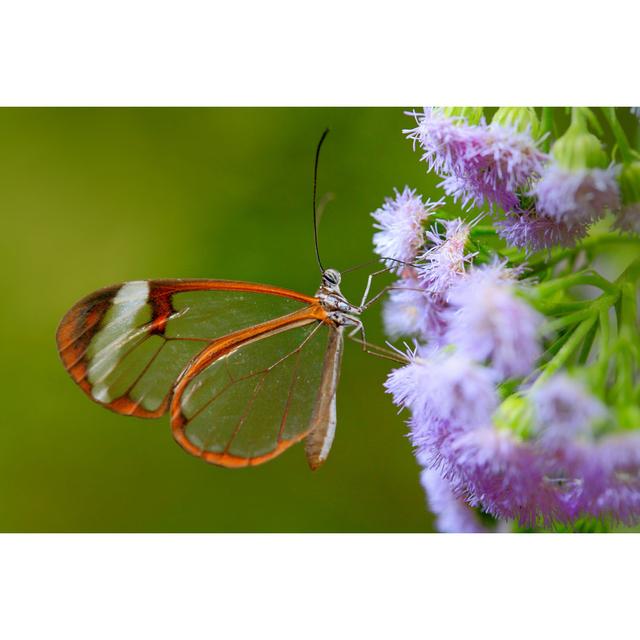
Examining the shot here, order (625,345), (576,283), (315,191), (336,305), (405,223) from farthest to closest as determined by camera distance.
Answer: (315,191) → (336,305) → (405,223) → (576,283) → (625,345)

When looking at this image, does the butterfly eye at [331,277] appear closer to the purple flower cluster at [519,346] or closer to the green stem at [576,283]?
the purple flower cluster at [519,346]

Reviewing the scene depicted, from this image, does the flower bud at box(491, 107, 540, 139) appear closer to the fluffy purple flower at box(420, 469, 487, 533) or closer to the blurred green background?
the blurred green background

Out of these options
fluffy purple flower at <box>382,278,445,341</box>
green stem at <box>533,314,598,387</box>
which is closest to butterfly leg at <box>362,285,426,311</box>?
fluffy purple flower at <box>382,278,445,341</box>

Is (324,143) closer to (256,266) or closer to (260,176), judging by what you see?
(260,176)

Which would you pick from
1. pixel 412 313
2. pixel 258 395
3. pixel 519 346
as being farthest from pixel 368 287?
pixel 519 346

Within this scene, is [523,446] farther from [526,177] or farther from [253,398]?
Answer: [253,398]

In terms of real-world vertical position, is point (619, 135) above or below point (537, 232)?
above
